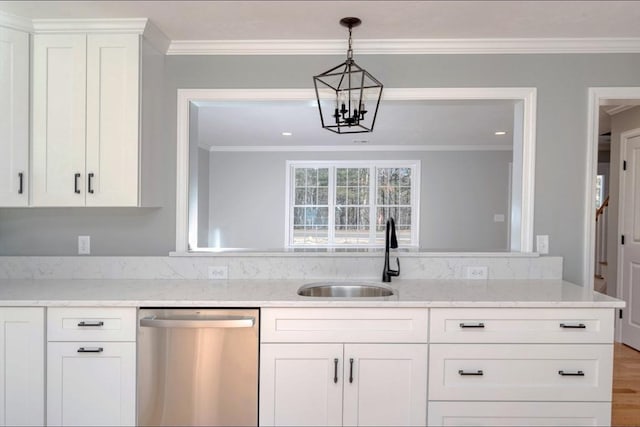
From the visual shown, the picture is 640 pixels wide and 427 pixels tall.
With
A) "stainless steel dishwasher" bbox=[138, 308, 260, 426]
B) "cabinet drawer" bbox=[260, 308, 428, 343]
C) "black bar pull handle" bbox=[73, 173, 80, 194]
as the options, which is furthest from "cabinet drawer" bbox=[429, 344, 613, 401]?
"black bar pull handle" bbox=[73, 173, 80, 194]

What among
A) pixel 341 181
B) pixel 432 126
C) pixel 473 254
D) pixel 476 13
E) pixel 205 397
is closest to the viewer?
pixel 205 397

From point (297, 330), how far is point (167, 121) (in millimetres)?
1480

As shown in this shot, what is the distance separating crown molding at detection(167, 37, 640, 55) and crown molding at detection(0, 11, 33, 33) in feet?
2.27

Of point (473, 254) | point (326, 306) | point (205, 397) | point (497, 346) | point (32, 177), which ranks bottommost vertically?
point (205, 397)

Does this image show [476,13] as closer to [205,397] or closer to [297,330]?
[297,330]

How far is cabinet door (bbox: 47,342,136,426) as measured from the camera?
1.82 meters

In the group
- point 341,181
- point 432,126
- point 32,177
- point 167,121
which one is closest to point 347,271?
point 167,121

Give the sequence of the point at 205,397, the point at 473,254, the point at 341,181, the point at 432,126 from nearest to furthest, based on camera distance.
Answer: the point at 205,397 → the point at 473,254 → the point at 432,126 → the point at 341,181

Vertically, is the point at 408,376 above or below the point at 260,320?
below

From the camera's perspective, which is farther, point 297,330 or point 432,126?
point 432,126

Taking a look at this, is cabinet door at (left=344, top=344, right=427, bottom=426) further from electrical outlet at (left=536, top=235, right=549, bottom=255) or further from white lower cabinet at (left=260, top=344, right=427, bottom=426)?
electrical outlet at (left=536, top=235, right=549, bottom=255)

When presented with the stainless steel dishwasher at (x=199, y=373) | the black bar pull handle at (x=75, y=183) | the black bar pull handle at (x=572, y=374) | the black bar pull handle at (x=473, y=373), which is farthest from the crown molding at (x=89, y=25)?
the black bar pull handle at (x=572, y=374)

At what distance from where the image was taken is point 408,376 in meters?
1.83

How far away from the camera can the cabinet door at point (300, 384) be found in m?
1.83
